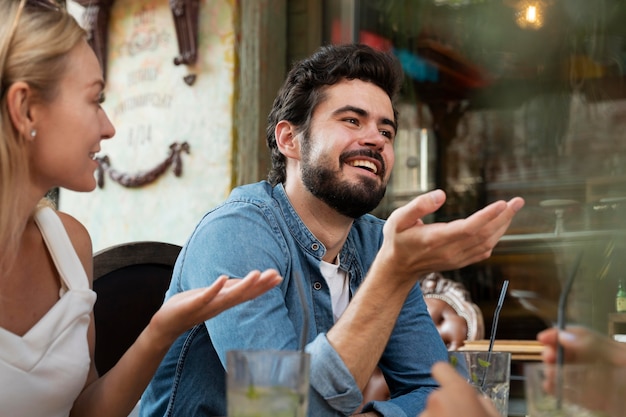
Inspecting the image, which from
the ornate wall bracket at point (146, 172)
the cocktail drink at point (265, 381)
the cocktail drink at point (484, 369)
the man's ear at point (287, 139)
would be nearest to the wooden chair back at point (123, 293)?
the man's ear at point (287, 139)

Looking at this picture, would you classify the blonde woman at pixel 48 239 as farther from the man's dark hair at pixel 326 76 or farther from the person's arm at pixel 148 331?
the man's dark hair at pixel 326 76

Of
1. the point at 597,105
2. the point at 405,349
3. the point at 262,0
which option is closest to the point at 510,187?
the point at 597,105

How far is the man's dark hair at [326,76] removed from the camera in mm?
2158

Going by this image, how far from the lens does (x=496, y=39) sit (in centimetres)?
429

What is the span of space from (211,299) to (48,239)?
0.57 meters

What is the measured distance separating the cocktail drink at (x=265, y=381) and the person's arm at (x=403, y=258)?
0.40 meters

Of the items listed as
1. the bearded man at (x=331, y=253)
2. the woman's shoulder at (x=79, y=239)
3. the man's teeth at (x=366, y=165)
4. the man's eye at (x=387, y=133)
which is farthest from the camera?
the man's eye at (x=387, y=133)

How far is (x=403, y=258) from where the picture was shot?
4.57 feet

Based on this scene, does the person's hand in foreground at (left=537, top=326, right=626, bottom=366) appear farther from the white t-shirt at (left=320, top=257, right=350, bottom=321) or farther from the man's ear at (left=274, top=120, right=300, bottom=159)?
the man's ear at (left=274, top=120, right=300, bottom=159)

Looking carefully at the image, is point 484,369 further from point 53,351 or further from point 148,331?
point 53,351

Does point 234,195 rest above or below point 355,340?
above

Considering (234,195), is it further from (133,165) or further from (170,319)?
(133,165)

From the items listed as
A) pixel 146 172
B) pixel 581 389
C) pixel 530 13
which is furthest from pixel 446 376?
pixel 146 172

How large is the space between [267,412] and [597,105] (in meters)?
3.43
